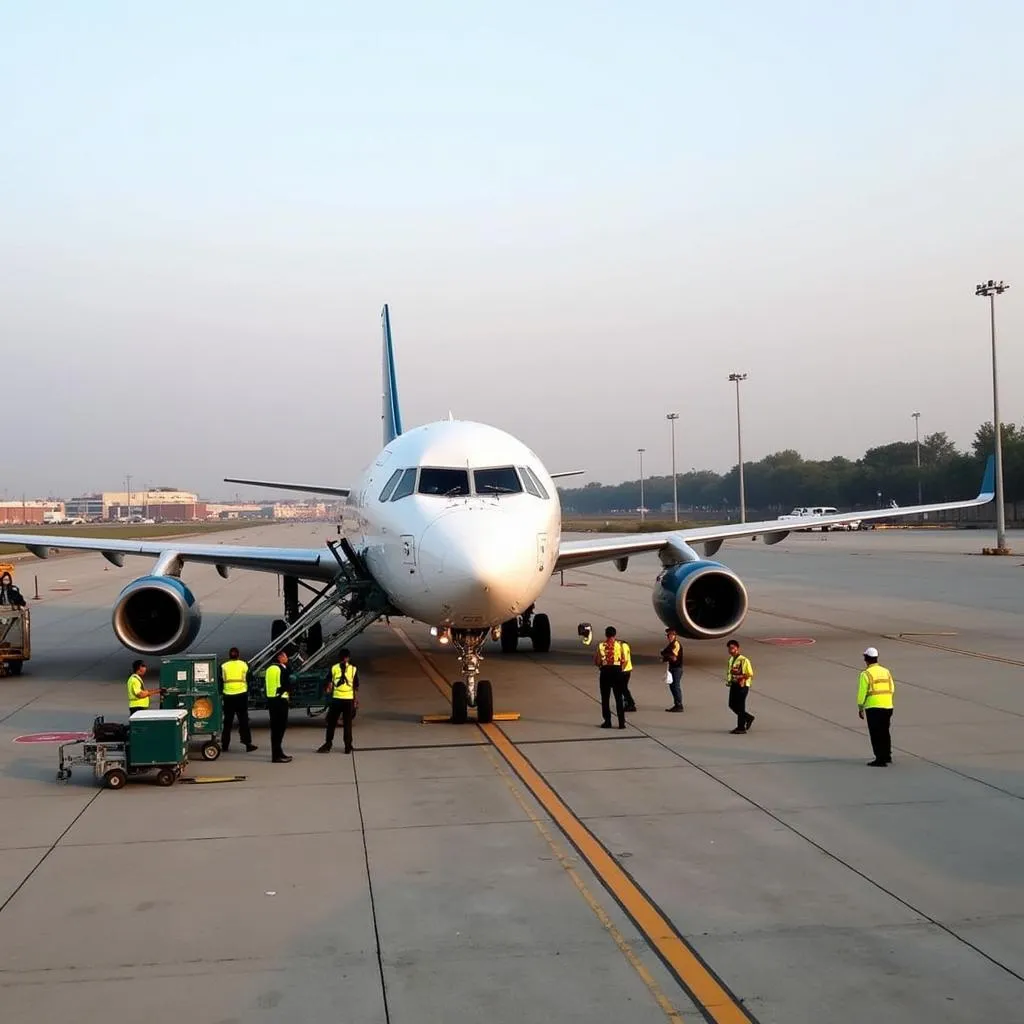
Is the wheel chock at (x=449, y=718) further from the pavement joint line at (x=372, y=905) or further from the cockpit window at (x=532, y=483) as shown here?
the pavement joint line at (x=372, y=905)

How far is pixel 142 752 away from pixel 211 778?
0.82 m

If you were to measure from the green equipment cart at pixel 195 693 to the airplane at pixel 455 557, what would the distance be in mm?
2624

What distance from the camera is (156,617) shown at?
1984 centimetres

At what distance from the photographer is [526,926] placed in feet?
24.4

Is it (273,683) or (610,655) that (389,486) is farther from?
(610,655)

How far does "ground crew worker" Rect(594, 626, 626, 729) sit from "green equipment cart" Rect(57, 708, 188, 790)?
18.1 feet

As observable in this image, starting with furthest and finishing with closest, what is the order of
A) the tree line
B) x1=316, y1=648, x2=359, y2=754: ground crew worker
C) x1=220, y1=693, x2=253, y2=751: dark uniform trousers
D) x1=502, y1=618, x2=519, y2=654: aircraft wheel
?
the tree line → x1=502, y1=618, x2=519, y2=654: aircraft wheel → x1=220, y1=693, x2=253, y2=751: dark uniform trousers → x1=316, y1=648, x2=359, y2=754: ground crew worker

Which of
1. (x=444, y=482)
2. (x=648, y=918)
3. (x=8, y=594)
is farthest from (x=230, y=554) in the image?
(x=648, y=918)

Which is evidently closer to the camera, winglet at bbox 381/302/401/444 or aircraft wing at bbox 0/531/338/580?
aircraft wing at bbox 0/531/338/580

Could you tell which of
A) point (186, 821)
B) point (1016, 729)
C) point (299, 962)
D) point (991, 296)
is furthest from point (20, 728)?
point (991, 296)

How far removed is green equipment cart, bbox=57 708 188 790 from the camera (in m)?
12.0

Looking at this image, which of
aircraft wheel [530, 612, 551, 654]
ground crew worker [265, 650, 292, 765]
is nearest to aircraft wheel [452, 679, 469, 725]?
ground crew worker [265, 650, 292, 765]

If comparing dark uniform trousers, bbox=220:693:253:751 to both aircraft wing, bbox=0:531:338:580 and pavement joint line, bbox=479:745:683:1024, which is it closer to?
pavement joint line, bbox=479:745:683:1024

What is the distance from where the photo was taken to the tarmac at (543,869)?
641 cm
